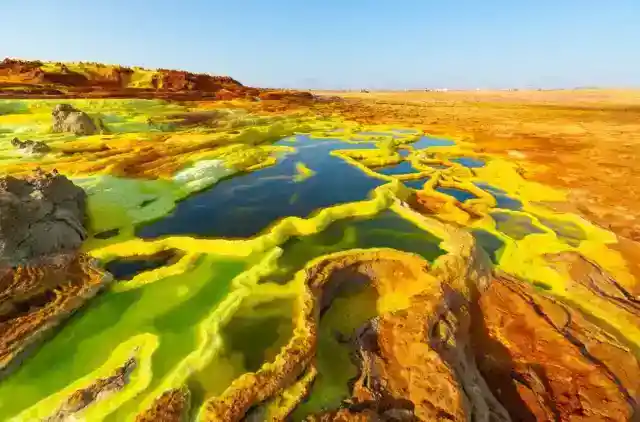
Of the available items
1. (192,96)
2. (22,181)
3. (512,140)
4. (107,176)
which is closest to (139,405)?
(22,181)

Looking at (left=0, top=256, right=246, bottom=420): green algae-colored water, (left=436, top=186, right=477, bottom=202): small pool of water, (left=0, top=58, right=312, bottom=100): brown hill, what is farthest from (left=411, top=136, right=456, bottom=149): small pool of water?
(left=0, top=58, right=312, bottom=100): brown hill

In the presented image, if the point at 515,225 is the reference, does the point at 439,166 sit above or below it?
below

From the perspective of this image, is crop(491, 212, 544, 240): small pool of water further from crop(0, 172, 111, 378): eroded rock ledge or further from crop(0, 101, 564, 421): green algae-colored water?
crop(0, 172, 111, 378): eroded rock ledge

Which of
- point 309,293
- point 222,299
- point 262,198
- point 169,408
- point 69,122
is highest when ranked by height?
point 69,122

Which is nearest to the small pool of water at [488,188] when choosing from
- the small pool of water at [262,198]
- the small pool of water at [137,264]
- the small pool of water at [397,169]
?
the small pool of water at [397,169]

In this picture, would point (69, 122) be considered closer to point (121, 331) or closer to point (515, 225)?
point (121, 331)

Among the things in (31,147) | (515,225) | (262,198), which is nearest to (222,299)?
(262,198)
